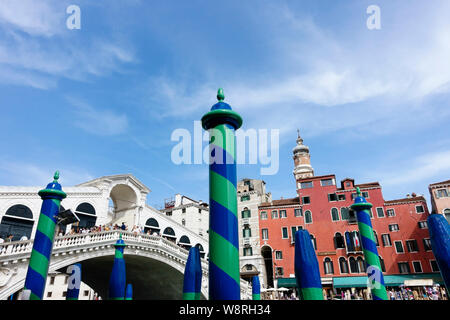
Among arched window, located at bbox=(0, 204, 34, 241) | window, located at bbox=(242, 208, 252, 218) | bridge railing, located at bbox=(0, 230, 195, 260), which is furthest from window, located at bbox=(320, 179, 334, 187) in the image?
arched window, located at bbox=(0, 204, 34, 241)

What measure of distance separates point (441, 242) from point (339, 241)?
2745 centimetres

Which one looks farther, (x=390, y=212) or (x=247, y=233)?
(x=247, y=233)

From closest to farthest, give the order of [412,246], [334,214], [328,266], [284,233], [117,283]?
[117,283], [412,246], [328,266], [334,214], [284,233]

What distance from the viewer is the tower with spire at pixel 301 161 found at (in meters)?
47.2

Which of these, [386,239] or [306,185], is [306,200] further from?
[386,239]

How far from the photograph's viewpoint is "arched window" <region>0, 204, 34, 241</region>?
17062 mm

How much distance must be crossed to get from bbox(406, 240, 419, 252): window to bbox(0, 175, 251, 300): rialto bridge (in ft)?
48.6

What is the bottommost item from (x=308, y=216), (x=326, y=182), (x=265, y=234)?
(x=265, y=234)

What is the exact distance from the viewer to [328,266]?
26.4 metres

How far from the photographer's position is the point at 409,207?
26219 millimetres

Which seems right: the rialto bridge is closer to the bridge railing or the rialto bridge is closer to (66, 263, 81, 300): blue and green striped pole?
the bridge railing

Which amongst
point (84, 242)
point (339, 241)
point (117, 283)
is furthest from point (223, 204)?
point (339, 241)

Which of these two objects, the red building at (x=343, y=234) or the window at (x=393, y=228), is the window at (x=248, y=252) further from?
the window at (x=393, y=228)
